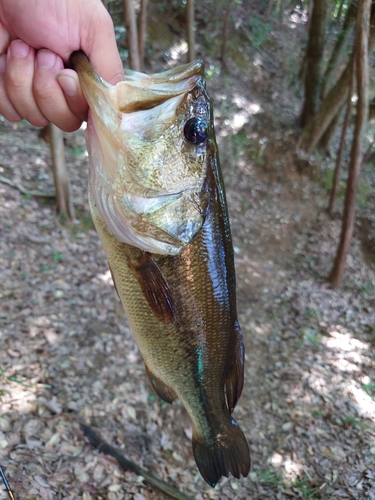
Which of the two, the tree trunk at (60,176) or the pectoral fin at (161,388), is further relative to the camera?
the tree trunk at (60,176)

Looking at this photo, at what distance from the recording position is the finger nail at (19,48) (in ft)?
4.99

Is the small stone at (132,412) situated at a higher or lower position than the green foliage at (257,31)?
lower

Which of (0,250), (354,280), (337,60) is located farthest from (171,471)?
(337,60)

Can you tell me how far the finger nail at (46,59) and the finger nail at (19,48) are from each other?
0.27 feet

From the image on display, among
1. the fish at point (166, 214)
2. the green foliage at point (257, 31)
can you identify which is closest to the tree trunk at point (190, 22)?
the green foliage at point (257, 31)

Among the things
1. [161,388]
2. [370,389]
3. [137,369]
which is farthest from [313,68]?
[161,388]

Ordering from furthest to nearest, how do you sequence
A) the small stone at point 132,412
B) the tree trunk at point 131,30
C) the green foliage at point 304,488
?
1. the tree trunk at point 131,30
2. the small stone at point 132,412
3. the green foliage at point 304,488

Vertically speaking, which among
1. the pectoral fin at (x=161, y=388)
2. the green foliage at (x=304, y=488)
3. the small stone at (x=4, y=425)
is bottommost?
the green foliage at (x=304, y=488)

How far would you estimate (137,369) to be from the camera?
13.1 feet

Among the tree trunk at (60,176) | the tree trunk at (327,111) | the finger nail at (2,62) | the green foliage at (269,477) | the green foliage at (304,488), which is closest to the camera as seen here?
the finger nail at (2,62)

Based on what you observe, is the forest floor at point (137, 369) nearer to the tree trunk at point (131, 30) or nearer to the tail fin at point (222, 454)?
the tail fin at point (222, 454)

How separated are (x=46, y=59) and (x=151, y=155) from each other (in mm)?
586

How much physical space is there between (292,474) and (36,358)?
264cm

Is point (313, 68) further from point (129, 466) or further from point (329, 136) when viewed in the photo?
point (129, 466)
